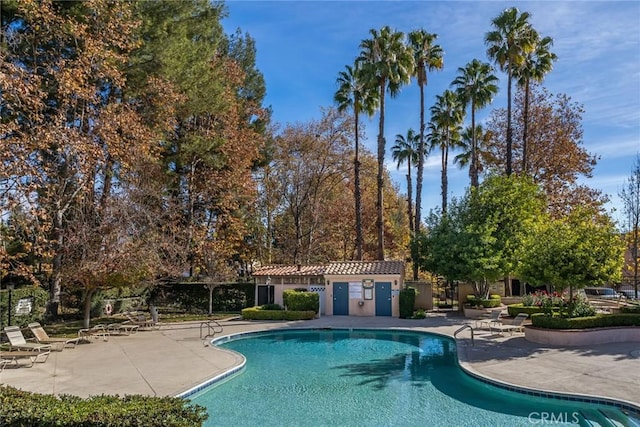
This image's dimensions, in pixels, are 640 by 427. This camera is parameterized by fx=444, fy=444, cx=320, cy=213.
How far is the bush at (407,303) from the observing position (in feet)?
76.0

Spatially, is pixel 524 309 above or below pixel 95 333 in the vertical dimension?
above

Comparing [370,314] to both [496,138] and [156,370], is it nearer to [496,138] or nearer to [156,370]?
[156,370]

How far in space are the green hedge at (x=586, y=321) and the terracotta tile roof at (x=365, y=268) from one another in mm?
9558

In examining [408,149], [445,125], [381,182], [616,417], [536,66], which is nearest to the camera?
[616,417]

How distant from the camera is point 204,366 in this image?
12.2m

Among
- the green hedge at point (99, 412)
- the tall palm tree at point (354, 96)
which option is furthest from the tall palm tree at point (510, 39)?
the green hedge at point (99, 412)

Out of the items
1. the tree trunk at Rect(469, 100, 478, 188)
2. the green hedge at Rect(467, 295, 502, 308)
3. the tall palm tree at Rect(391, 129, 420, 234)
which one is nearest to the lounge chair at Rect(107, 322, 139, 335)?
the green hedge at Rect(467, 295, 502, 308)

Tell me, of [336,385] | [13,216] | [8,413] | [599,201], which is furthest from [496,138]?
[8,413]

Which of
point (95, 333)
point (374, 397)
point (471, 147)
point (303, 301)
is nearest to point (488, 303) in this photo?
point (303, 301)

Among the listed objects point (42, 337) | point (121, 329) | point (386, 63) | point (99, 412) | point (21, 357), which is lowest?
point (121, 329)

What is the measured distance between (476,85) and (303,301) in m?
19.4

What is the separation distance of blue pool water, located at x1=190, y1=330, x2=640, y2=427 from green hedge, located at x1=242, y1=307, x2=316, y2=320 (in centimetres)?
758

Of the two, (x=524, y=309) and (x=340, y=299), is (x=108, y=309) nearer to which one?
(x=340, y=299)

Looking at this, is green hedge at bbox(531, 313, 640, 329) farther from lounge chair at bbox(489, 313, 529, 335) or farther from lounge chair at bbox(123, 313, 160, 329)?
lounge chair at bbox(123, 313, 160, 329)
